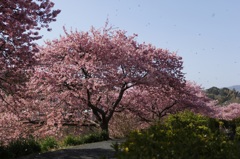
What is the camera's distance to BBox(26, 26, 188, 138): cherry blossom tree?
50.4ft

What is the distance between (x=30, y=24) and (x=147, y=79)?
28.0 ft

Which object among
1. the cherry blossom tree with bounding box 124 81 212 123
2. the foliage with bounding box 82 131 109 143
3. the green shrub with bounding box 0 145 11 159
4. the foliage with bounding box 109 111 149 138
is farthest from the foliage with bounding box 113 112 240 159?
the foliage with bounding box 109 111 149 138

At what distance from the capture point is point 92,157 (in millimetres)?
9492

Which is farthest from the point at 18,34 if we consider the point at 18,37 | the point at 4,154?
the point at 4,154

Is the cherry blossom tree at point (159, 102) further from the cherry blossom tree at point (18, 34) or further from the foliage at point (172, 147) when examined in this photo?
the foliage at point (172, 147)

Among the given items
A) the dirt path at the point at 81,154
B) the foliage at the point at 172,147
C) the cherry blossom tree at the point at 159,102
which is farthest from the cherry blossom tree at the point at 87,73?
the foliage at the point at 172,147

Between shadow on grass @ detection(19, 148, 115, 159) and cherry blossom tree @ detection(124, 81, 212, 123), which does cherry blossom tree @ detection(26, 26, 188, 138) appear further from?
shadow on grass @ detection(19, 148, 115, 159)

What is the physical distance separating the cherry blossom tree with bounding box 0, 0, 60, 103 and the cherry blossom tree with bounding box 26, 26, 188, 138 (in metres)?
4.32

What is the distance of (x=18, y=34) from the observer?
378 inches

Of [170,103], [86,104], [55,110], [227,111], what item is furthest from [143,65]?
[227,111]

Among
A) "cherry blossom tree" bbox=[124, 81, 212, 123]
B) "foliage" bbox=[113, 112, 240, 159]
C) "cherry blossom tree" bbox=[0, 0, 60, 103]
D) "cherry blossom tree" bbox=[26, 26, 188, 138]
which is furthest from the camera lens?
"cherry blossom tree" bbox=[124, 81, 212, 123]

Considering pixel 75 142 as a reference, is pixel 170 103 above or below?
above

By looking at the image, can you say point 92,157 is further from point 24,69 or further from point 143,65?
point 143,65

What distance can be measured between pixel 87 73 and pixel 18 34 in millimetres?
6800
